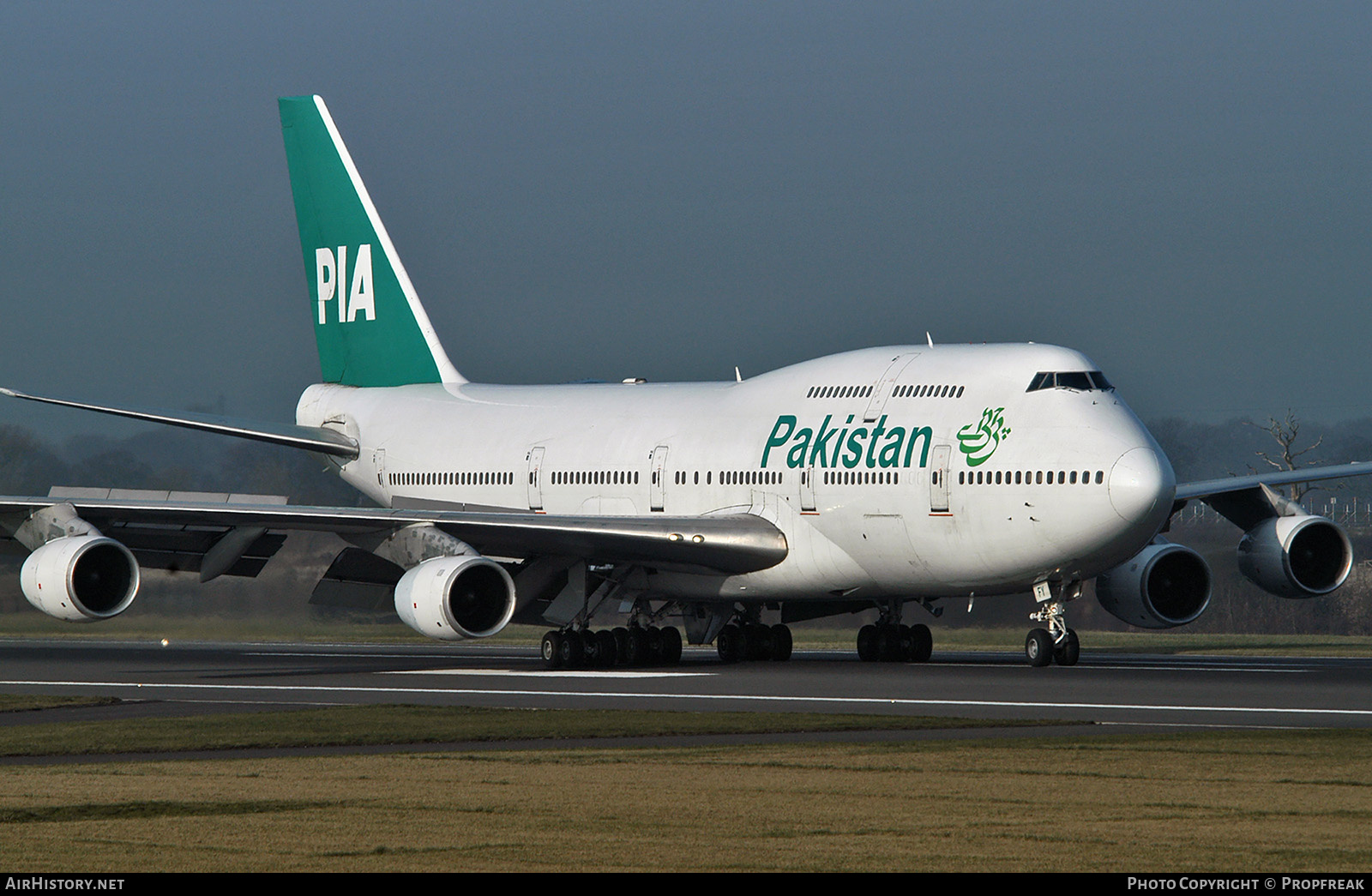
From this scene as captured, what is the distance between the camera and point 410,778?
13586 millimetres

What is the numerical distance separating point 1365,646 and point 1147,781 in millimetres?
26317

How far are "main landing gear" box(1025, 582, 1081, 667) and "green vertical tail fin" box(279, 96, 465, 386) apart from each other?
14999 mm

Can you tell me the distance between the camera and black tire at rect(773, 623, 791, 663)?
3080cm

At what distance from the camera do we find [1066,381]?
25656 mm

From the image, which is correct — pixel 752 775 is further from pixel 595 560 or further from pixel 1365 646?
pixel 1365 646

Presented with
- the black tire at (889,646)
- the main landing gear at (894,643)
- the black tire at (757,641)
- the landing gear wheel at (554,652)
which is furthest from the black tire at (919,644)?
the landing gear wheel at (554,652)

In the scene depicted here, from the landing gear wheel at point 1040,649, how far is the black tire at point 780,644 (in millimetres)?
5665

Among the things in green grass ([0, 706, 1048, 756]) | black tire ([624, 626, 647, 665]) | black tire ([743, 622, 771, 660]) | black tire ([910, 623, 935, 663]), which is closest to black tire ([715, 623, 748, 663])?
black tire ([743, 622, 771, 660])

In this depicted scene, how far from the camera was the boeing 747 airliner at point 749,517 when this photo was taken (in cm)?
2539

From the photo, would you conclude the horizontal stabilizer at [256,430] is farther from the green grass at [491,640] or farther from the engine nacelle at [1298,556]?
the engine nacelle at [1298,556]

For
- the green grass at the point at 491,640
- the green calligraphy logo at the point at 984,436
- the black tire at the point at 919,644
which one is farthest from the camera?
the green grass at the point at 491,640

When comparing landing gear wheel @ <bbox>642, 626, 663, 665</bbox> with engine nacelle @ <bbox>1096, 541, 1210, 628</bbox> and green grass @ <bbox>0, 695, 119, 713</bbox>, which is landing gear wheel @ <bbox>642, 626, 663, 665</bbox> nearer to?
engine nacelle @ <bbox>1096, 541, 1210, 628</bbox>
